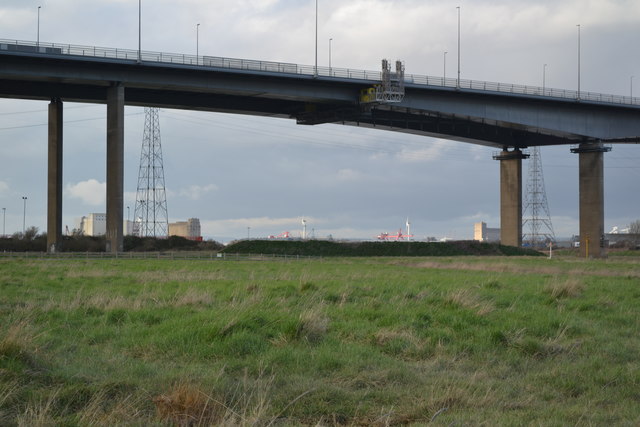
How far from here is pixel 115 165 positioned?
69875 mm

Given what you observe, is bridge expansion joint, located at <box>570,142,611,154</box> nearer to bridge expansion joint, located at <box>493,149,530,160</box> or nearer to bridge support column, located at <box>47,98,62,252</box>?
bridge expansion joint, located at <box>493,149,530,160</box>

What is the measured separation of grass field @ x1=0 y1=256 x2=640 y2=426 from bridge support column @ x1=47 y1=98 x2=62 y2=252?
5685 centimetres

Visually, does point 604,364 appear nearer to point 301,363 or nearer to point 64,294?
point 301,363

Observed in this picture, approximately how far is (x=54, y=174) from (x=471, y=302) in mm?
63678

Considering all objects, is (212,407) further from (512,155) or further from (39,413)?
(512,155)

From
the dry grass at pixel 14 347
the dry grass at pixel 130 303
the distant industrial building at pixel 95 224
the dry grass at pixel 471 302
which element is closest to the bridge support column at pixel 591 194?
the dry grass at pixel 471 302

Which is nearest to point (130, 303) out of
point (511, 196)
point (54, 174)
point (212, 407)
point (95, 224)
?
point (212, 407)

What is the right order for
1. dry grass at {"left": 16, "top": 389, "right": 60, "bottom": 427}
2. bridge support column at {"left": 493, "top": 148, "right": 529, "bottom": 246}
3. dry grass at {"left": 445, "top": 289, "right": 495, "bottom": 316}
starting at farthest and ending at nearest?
bridge support column at {"left": 493, "top": 148, "right": 529, "bottom": 246} → dry grass at {"left": 445, "top": 289, "right": 495, "bottom": 316} → dry grass at {"left": 16, "top": 389, "right": 60, "bottom": 427}

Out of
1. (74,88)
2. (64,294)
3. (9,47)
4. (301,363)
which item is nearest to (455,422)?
(301,363)

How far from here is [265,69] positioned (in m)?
72.3

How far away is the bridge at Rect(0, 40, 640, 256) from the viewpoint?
225 ft

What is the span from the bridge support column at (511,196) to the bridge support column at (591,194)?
12974mm

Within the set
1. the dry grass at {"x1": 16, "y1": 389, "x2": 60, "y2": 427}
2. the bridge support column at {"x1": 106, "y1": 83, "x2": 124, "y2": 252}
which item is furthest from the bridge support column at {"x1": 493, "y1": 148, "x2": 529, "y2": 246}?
the dry grass at {"x1": 16, "y1": 389, "x2": 60, "y2": 427}

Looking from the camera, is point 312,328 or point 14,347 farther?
point 312,328
